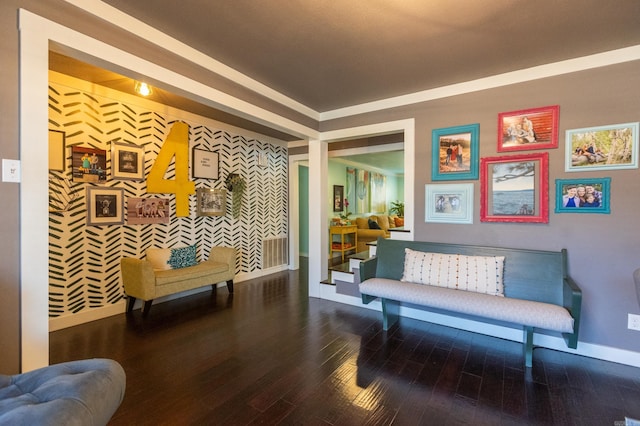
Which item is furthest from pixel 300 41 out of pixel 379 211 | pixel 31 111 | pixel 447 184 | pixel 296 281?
pixel 379 211

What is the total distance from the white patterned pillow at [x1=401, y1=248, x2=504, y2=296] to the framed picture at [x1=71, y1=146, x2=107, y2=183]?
3.51 meters

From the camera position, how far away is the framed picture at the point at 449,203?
3.00 meters

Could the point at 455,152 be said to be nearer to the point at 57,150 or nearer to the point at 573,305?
the point at 573,305

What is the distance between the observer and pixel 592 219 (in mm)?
2465

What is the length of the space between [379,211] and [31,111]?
27.8 ft

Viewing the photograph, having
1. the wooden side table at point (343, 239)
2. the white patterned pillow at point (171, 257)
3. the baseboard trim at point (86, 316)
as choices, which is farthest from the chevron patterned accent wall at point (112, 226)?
the wooden side table at point (343, 239)

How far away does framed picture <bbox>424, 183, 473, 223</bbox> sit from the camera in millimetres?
3002

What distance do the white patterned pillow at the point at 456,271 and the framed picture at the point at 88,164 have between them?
11.5ft

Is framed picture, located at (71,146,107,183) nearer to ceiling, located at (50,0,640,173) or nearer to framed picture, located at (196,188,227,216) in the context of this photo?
ceiling, located at (50,0,640,173)

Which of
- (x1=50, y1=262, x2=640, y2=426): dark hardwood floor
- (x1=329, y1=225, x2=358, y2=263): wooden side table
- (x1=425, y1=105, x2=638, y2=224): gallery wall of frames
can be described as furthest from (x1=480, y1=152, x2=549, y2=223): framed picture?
(x1=329, y1=225, x2=358, y2=263): wooden side table

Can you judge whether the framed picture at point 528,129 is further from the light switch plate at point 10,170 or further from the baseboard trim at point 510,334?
the light switch plate at point 10,170

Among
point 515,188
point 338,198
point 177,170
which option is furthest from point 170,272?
point 338,198

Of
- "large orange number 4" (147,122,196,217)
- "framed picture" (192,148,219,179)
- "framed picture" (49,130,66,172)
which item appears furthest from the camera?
"framed picture" (192,148,219,179)

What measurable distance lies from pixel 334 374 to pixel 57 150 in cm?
338
